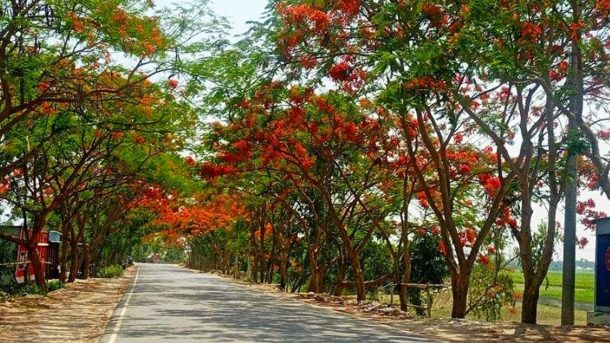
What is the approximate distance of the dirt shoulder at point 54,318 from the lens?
12.6m

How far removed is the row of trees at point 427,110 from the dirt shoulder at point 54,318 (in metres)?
5.94

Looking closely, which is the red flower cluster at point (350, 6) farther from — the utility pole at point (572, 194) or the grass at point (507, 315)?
the grass at point (507, 315)

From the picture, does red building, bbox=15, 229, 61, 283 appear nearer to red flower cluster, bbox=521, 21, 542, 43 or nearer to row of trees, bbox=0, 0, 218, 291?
row of trees, bbox=0, 0, 218, 291

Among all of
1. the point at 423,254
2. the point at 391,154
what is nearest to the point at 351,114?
the point at 391,154

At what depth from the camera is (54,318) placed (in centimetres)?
1652

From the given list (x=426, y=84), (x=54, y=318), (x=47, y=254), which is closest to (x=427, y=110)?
(x=426, y=84)

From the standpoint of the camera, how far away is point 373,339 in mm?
12172

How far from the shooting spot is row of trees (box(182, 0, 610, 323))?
40.4ft

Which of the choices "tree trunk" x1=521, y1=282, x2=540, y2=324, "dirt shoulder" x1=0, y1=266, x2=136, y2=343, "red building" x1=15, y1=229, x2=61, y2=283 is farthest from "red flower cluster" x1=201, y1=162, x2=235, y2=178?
"tree trunk" x1=521, y1=282, x2=540, y2=324

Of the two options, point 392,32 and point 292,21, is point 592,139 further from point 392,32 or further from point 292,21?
→ point 292,21

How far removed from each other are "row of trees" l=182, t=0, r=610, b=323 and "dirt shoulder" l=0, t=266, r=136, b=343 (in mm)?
5940

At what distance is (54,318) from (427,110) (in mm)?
10009

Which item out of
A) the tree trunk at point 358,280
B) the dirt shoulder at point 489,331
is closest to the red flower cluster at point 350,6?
the dirt shoulder at point 489,331

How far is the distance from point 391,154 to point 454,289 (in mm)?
7757
